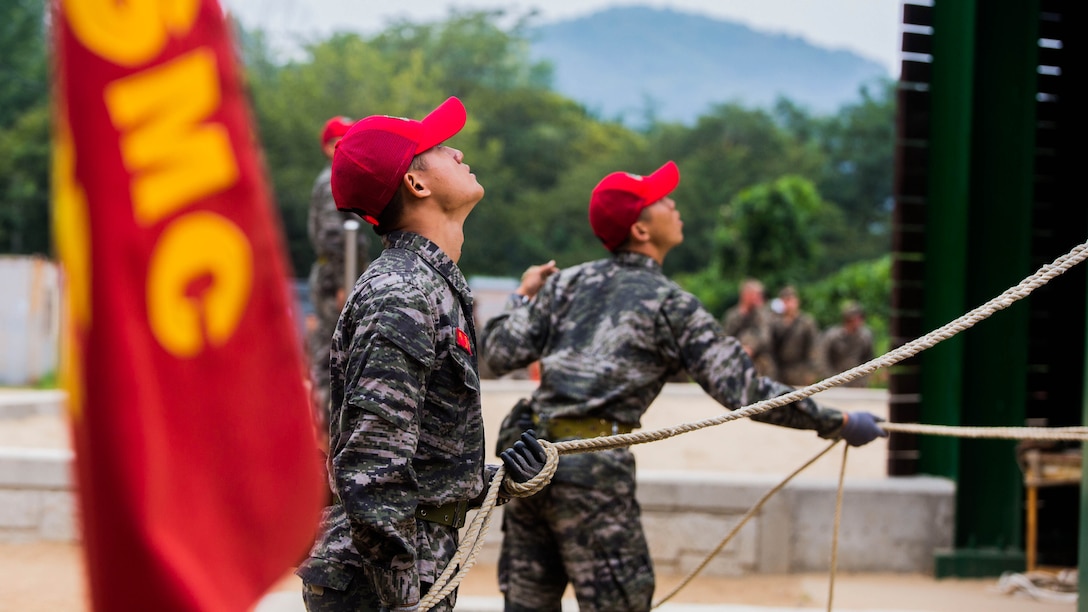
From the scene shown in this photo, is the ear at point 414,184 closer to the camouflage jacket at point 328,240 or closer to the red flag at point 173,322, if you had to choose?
the red flag at point 173,322

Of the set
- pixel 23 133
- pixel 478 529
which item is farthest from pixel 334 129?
pixel 23 133

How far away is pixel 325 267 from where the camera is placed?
7.61m

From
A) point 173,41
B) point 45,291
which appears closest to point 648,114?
point 45,291

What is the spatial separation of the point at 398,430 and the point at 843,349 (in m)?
15.6

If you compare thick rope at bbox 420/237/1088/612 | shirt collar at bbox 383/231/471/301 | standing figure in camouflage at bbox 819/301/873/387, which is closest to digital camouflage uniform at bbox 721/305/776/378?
standing figure in camouflage at bbox 819/301/873/387

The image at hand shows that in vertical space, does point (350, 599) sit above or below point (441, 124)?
below

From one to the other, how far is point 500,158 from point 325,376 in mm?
39539

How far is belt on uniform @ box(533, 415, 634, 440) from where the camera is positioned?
13.1 ft

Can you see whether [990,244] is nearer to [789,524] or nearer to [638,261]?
[789,524]

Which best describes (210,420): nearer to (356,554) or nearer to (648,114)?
(356,554)

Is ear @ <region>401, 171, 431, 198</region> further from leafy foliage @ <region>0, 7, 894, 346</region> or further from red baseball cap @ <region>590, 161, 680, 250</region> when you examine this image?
leafy foliage @ <region>0, 7, 894, 346</region>

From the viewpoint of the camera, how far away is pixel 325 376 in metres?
7.74

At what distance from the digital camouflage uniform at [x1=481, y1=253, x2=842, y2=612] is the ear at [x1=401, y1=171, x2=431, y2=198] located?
139 cm

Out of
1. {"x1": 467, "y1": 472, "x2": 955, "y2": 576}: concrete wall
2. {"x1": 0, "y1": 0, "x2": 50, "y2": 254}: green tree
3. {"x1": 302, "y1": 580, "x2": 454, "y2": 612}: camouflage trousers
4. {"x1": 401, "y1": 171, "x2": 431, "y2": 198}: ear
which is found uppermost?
{"x1": 0, "y1": 0, "x2": 50, "y2": 254}: green tree
